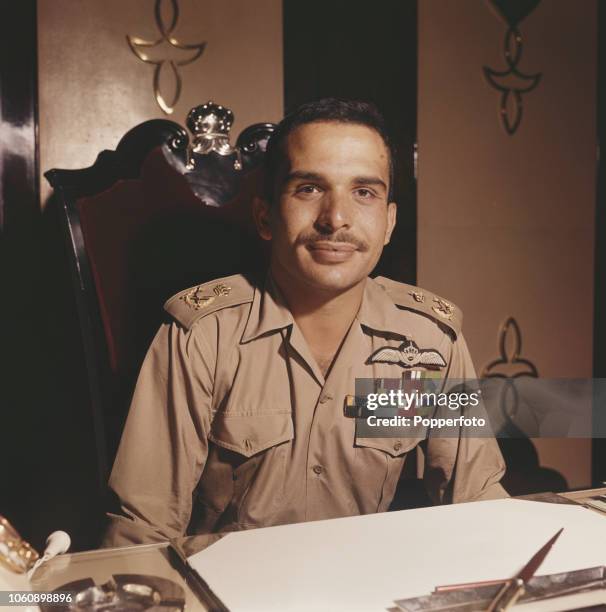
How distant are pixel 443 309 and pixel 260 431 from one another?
1.24 ft

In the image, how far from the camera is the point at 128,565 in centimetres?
53

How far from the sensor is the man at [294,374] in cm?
87

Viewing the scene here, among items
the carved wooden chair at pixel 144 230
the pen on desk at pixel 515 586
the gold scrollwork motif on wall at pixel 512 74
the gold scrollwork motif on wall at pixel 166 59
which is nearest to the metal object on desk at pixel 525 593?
the pen on desk at pixel 515 586

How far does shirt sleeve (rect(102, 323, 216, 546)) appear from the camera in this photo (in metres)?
0.80

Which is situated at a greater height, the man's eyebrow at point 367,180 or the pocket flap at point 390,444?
the man's eyebrow at point 367,180

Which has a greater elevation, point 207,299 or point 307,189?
point 307,189

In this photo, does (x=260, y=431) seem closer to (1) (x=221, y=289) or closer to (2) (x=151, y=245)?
(1) (x=221, y=289)

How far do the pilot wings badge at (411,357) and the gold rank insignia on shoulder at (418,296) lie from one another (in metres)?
0.10

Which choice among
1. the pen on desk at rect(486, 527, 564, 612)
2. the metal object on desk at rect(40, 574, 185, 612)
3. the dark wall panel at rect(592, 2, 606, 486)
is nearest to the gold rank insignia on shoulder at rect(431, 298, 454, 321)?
the pen on desk at rect(486, 527, 564, 612)

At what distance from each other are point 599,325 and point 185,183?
136cm

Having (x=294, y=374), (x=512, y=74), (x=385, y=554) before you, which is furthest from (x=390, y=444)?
(x=512, y=74)

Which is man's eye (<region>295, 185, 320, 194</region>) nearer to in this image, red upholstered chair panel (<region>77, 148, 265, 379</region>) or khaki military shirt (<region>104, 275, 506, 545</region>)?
khaki military shirt (<region>104, 275, 506, 545</region>)

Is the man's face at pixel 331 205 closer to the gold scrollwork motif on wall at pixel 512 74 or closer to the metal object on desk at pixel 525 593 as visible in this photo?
the metal object on desk at pixel 525 593

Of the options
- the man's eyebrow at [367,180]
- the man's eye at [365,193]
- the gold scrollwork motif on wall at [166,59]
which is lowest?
the man's eye at [365,193]
